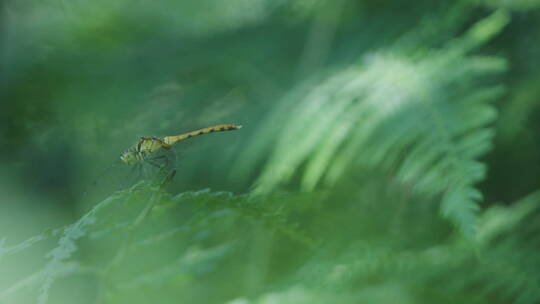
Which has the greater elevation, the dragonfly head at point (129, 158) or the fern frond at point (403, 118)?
the fern frond at point (403, 118)

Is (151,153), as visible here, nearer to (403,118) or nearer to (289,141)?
(289,141)

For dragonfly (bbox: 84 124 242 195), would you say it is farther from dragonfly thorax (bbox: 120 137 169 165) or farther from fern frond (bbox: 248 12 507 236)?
fern frond (bbox: 248 12 507 236)

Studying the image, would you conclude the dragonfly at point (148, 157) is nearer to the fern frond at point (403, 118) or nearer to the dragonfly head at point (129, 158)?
the dragonfly head at point (129, 158)

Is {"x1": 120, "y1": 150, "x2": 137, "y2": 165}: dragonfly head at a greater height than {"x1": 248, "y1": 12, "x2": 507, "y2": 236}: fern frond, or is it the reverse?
{"x1": 248, "y1": 12, "x2": 507, "y2": 236}: fern frond

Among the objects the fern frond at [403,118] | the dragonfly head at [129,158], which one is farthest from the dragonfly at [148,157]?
the fern frond at [403,118]

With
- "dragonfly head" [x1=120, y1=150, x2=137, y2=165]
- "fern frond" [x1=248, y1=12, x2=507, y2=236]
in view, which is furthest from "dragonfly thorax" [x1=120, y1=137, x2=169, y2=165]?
"fern frond" [x1=248, y1=12, x2=507, y2=236]

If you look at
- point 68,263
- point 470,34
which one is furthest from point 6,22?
point 470,34

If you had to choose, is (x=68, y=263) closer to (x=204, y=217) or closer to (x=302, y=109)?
(x=204, y=217)

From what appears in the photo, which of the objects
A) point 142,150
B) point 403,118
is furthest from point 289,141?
point 142,150

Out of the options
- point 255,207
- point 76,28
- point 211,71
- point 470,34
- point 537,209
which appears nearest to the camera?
point 255,207
